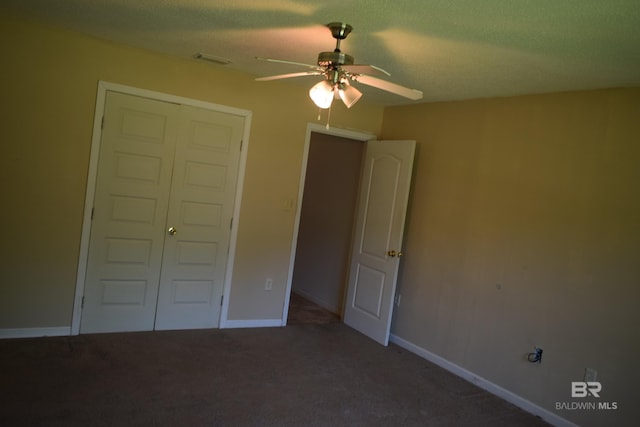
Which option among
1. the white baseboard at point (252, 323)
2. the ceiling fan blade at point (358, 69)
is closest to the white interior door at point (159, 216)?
the white baseboard at point (252, 323)

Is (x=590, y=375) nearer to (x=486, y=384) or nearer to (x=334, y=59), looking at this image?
A: (x=486, y=384)

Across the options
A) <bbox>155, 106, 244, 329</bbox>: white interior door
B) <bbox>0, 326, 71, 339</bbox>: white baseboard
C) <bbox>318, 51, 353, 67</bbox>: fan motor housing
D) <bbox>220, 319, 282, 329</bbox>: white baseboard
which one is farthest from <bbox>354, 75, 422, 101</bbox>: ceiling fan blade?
<bbox>0, 326, 71, 339</bbox>: white baseboard

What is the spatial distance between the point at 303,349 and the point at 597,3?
3.36m

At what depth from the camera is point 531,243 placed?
359 centimetres

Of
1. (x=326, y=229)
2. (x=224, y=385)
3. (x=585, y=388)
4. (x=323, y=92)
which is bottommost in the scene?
(x=224, y=385)

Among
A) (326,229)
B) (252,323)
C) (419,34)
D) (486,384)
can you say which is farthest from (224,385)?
(326,229)

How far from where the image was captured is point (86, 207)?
12.6 ft

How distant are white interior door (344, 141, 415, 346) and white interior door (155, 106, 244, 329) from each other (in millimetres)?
1421

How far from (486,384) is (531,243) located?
1204mm

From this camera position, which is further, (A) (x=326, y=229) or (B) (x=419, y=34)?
(A) (x=326, y=229)

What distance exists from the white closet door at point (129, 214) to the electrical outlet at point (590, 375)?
3436 mm

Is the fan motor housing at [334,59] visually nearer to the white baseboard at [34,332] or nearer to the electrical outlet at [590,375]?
the electrical outlet at [590,375]

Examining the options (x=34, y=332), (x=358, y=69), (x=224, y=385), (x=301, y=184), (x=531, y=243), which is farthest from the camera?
(x=301, y=184)

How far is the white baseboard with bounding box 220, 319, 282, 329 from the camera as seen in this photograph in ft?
15.0
